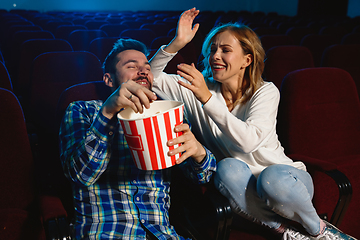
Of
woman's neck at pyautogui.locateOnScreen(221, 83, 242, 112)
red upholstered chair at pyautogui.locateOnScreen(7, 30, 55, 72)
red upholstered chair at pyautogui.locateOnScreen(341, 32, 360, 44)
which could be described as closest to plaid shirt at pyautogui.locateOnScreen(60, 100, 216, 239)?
woman's neck at pyautogui.locateOnScreen(221, 83, 242, 112)

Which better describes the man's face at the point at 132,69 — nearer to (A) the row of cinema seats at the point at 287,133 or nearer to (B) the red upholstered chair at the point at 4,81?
(A) the row of cinema seats at the point at 287,133

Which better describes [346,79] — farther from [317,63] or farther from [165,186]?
[317,63]

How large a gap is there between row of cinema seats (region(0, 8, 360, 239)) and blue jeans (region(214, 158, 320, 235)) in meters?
0.07

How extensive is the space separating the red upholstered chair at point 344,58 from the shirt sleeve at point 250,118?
1446 millimetres

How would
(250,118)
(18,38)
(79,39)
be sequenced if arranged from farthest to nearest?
(79,39) → (18,38) → (250,118)

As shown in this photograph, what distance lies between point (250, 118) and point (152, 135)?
514 millimetres

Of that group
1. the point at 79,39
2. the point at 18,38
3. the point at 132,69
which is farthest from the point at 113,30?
the point at 132,69

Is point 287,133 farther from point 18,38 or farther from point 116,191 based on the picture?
point 18,38

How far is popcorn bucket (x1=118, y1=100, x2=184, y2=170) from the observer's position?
669 millimetres

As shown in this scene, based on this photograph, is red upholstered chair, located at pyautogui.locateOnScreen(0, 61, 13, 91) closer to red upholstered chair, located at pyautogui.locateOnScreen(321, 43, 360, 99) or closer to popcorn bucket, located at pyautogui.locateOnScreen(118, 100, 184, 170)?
popcorn bucket, located at pyautogui.locateOnScreen(118, 100, 184, 170)

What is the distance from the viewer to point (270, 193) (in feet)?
3.22

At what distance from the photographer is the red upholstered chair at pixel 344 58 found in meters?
2.42

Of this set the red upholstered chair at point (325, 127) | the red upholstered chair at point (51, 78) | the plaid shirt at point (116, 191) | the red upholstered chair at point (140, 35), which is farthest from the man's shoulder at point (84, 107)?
the red upholstered chair at point (140, 35)

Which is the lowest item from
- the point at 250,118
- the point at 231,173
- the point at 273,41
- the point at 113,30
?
the point at 231,173
